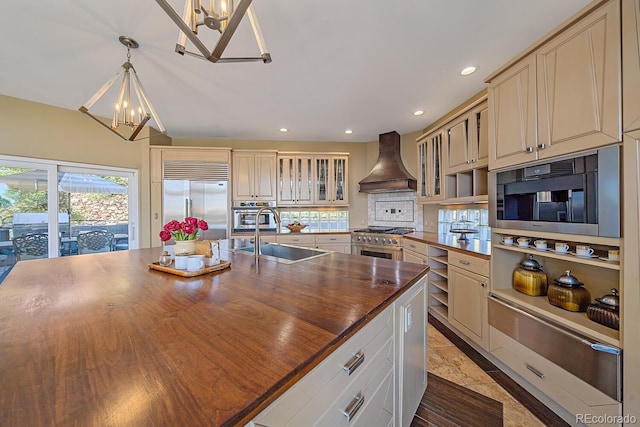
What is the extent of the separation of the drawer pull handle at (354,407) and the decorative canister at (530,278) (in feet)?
5.43

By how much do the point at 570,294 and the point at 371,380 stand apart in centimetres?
148

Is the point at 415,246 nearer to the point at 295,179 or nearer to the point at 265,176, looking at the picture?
the point at 295,179

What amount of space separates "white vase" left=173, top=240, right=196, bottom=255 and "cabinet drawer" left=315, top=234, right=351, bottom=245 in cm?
271

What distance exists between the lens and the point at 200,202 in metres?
3.96

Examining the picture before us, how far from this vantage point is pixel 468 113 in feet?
8.13

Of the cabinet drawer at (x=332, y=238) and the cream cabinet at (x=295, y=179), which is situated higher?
the cream cabinet at (x=295, y=179)

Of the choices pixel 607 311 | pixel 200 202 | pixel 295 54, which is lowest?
pixel 607 311

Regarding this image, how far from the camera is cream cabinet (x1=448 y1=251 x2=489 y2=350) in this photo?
78.2 inches

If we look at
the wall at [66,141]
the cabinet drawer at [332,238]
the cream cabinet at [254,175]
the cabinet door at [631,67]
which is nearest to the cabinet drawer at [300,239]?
the cabinet drawer at [332,238]

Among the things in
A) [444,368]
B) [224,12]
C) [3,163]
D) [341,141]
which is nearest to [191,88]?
[224,12]

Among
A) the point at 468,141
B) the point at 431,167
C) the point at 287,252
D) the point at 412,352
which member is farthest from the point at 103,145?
the point at 468,141

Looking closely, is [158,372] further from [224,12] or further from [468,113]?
[468,113]

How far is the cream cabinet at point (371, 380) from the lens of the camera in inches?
24.5

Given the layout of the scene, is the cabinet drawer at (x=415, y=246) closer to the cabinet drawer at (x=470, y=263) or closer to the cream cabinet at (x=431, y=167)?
the cabinet drawer at (x=470, y=263)
